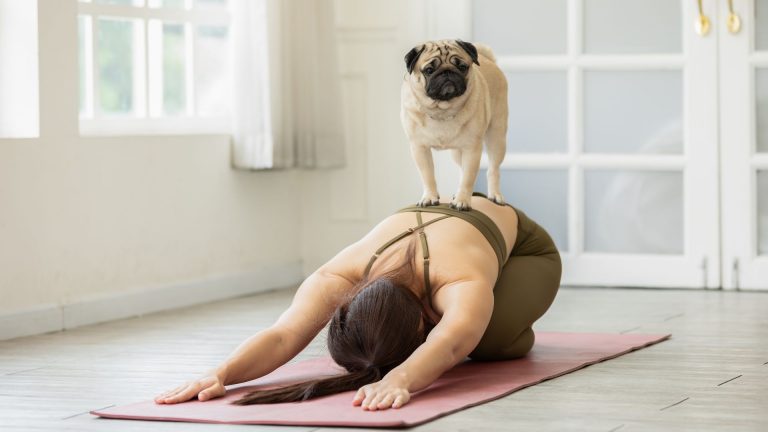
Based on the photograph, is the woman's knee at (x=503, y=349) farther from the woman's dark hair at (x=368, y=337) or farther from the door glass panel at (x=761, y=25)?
the door glass panel at (x=761, y=25)

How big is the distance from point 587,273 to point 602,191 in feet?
1.15

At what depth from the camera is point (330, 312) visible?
9.40ft

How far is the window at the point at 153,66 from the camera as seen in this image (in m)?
4.51

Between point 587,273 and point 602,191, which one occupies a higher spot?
point 602,191

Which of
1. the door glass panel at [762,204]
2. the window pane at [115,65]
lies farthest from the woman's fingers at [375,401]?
the door glass panel at [762,204]

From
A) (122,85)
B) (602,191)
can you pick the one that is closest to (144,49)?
(122,85)

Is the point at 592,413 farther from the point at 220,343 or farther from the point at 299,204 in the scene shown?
the point at 299,204

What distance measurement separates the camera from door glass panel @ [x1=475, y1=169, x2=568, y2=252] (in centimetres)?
524

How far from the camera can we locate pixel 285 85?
5.12 metres


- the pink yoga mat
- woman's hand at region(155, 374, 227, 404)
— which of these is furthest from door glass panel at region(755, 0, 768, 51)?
woman's hand at region(155, 374, 227, 404)

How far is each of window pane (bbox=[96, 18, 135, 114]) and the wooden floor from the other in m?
0.82

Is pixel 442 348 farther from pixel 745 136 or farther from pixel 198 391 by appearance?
pixel 745 136

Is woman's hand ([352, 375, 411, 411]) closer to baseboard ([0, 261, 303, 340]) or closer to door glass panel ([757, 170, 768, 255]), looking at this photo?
baseboard ([0, 261, 303, 340])

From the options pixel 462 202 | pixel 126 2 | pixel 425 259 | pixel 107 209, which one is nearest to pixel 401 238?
pixel 425 259
